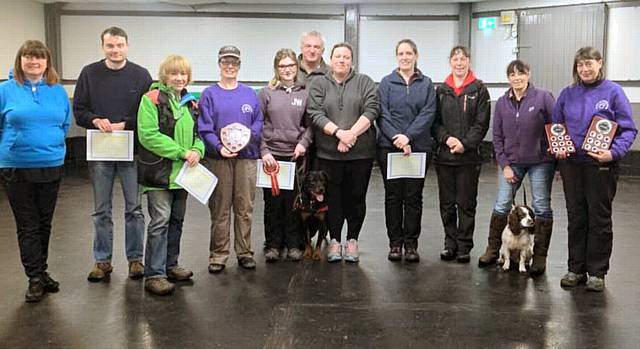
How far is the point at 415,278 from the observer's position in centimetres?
406

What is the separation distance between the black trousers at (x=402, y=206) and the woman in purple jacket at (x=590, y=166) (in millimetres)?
991

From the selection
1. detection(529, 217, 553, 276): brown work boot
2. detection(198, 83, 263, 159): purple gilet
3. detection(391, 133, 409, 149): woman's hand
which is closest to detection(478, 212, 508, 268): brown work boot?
detection(529, 217, 553, 276): brown work boot

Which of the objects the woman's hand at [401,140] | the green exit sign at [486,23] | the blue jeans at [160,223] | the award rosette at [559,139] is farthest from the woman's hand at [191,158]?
the green exit sign at [486,23]

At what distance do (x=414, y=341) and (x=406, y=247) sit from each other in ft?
5.07

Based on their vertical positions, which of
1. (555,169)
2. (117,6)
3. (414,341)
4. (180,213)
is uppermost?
(117,6)

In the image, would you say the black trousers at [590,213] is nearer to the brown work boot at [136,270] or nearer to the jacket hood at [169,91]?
the jacket hood at [169,91]

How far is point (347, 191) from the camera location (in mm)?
4402

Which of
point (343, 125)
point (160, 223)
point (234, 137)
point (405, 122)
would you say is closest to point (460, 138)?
point (405, 122)

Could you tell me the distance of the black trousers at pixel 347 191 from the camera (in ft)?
14.1

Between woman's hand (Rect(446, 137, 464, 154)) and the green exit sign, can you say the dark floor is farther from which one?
the green exit sign

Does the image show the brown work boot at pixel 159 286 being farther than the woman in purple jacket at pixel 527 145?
No

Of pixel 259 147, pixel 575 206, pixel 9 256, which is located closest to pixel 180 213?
pixel 259 147

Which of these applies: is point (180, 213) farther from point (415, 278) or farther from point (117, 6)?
point (117, 6)

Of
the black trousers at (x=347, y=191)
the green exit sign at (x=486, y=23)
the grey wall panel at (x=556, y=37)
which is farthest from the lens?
the green exit sign at (x=486, y=23)
